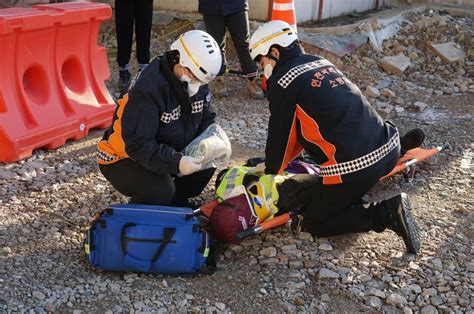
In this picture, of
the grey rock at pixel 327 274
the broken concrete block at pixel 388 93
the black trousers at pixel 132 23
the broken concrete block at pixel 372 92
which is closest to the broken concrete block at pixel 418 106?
the broken concrete block at pixel 388 93

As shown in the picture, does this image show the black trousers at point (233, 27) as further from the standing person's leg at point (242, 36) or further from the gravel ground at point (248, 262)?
the gravel ground at point (248, 262)

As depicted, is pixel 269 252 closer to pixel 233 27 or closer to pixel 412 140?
pixel 412 140

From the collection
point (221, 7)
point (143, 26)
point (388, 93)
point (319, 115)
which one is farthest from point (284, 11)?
point (319, 115)

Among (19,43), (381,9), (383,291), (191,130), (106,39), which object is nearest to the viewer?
(383,291)

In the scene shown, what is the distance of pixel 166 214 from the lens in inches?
140

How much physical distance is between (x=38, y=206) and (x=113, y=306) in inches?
48.6

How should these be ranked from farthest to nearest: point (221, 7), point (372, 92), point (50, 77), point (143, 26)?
point (372, 92) → point (143, 26) → point (221, 7) → point (50, 77)

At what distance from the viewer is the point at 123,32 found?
619cm

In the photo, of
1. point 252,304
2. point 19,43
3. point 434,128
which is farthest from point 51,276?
point 434,128

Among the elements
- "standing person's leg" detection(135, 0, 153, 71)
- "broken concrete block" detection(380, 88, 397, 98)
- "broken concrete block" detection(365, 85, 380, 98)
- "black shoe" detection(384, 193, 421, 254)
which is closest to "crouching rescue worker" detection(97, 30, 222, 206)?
"black shoe" detection(384, 193, 421, 254)

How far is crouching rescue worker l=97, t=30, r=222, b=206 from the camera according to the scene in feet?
12.1

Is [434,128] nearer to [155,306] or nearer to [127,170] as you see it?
Result: [127,170]

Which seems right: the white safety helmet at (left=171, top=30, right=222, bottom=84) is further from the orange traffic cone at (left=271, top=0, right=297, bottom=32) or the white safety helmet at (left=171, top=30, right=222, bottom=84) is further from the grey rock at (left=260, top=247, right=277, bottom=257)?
the orange traffic cone at (left=271, top=0, right=297, bottom=32)

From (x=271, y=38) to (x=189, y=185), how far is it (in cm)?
106
